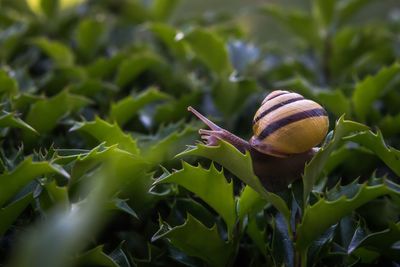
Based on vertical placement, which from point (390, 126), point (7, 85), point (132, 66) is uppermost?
point (7, 85)

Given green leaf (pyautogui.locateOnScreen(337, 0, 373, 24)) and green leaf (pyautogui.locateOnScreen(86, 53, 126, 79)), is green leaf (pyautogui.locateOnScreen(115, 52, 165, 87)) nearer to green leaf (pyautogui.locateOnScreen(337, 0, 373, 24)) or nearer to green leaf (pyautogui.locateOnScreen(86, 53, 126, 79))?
green leaf (pyautogui.locateOnScreen(86, 53, 126, 79))

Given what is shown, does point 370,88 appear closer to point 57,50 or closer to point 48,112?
point 48,112

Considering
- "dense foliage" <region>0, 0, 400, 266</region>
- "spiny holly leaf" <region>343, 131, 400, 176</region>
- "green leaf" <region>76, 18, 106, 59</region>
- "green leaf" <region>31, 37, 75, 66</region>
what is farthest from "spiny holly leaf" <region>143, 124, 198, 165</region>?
"green leaf" <region>76, 18, 106, 59</region>

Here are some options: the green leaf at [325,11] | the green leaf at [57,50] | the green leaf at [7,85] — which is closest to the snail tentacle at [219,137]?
the green leaf at [7,85]

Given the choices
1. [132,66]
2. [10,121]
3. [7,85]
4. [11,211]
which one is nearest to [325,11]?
[132,66]

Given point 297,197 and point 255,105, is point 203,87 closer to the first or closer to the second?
point 255,105
